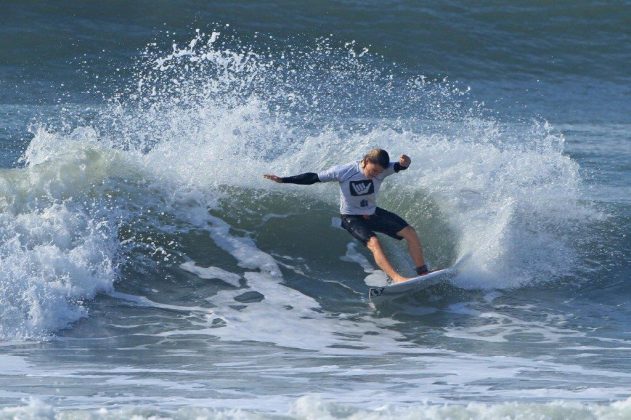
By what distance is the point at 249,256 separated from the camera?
39.1 feet

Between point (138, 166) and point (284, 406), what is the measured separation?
6.52 metres

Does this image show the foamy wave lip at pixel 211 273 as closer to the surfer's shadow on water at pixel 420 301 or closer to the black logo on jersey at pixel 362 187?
the surfer's shadow on water at pixel 420 301

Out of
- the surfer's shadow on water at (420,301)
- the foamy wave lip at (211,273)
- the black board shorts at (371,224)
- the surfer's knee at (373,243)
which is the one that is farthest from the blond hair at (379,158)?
the foamy wave lip at (211,273)

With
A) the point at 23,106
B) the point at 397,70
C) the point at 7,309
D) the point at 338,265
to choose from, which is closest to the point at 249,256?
the point at 338,265

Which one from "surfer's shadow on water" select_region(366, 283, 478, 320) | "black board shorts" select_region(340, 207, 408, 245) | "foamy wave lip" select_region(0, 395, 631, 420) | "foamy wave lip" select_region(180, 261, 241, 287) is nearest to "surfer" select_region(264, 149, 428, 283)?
"black board shorts" select_region(340, 207, 408, 245)

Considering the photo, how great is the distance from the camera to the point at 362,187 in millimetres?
10539

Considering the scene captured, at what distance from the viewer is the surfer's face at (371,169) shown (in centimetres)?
1031

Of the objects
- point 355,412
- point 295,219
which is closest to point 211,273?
point 295,219

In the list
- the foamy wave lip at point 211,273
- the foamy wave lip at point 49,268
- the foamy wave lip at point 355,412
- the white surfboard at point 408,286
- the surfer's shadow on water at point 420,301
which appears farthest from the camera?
the foamy wave lip at point 211,273

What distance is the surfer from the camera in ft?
34.0

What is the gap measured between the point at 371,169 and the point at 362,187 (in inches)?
10.6

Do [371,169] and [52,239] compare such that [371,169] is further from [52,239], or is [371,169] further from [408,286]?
[52,239]

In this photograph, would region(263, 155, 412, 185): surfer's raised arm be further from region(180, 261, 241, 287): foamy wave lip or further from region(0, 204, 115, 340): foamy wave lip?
region(0, 204, 115, 340): foamy wave lip

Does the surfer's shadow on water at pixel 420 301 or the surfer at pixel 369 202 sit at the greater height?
the surfer at pixel 369 202
